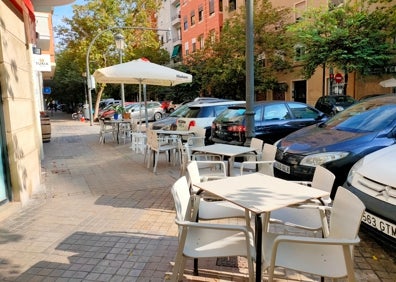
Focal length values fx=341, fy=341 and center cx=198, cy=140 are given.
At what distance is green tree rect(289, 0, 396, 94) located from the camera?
627 inches

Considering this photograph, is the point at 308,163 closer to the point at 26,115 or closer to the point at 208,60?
the point at 26,115

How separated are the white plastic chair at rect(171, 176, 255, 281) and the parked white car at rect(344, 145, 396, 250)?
1.28 m

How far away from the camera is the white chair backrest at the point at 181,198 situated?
8.35ft

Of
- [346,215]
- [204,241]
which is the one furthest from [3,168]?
[346,215]

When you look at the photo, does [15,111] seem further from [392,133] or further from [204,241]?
[392,133]

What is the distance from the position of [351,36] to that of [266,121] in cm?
1127

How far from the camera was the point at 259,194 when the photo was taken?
9.08ft

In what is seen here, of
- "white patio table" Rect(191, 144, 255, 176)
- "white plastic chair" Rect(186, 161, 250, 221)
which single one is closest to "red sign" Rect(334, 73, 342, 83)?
"white patio table" Rect(191, 144, 255, 176)

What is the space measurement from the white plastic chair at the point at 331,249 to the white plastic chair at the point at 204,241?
17cm

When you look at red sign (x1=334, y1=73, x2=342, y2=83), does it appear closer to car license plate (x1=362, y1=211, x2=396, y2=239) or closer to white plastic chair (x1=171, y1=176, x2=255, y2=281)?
car license plate (x1=362, y1=211, x2=396, y2=239)

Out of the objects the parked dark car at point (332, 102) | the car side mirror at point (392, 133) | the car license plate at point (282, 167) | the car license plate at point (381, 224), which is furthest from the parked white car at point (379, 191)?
the parked dark car at point (332, 102)

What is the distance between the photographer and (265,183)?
10.3 feet

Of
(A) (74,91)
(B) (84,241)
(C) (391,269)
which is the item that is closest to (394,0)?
(C) (391,269)

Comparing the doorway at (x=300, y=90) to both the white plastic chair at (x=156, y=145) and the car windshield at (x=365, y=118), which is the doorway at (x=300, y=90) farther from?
the car windshield at (x=365, y=118)
